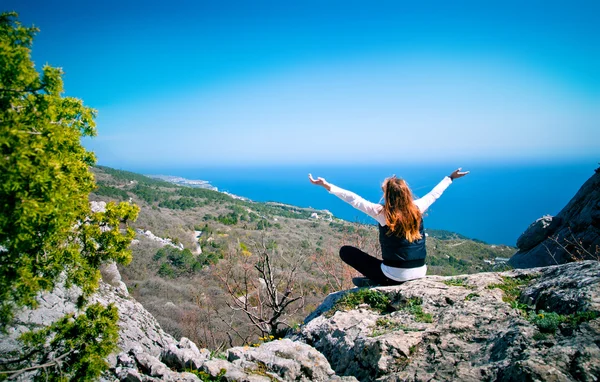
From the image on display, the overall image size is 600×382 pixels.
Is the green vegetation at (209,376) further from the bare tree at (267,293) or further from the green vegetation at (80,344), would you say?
the bare tree at (267,293)

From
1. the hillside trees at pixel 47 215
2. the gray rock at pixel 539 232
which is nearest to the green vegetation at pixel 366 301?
the hillside trees at pixel 47 215

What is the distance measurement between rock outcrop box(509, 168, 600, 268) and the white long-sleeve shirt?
744 cm

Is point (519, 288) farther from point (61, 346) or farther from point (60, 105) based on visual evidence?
point (60, 105)

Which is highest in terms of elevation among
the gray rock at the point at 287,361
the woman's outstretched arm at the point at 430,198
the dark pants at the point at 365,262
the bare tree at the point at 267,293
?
the woman's outstretched arm at the point at 430,198

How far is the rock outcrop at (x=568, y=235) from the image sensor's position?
9.84 meters

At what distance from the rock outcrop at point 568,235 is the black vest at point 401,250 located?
7628mm

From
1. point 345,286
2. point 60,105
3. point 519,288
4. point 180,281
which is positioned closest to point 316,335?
point 519,288

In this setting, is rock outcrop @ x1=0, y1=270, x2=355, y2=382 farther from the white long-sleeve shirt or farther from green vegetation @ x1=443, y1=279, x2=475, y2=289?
green vegetation @ x1=443, y1=279, x2=475, y2=289

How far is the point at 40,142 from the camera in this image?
7.96 ft

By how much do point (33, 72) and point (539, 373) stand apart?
5278mm

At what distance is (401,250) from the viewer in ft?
14.5

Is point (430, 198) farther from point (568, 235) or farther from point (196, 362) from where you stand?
point (568, 235)

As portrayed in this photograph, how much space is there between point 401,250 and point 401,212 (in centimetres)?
65

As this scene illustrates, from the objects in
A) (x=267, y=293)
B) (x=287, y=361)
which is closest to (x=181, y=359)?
(x=287, y=361)
